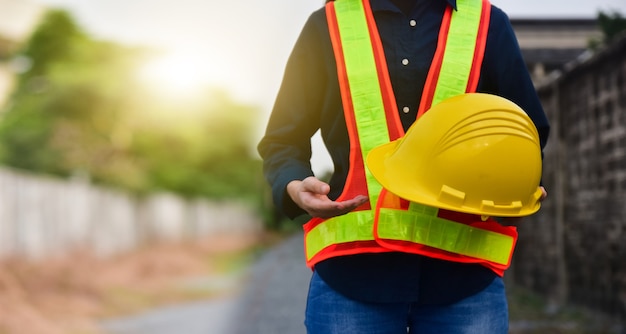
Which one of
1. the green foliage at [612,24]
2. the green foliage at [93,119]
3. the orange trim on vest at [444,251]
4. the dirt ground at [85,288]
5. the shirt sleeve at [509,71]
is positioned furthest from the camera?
the green foliage at [93,119]

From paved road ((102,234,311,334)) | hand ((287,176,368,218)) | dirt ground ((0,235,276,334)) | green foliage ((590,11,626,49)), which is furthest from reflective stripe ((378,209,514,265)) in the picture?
dirt ground ((0,235,276,334))

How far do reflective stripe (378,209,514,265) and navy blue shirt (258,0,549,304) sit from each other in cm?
4

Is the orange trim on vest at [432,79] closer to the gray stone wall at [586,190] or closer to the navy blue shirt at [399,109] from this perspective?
the navy blue shirt at [399,109]

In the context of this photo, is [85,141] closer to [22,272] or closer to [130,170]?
[130,170]

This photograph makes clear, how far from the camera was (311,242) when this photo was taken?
1594 mm

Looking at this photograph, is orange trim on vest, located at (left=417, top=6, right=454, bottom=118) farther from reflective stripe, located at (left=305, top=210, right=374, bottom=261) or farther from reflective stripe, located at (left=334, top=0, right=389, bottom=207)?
reflective stripe, located at (left=305, top=210, right=374, bottom=261)

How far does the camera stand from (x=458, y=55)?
1.53 meters

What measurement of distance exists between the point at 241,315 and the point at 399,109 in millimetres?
7250

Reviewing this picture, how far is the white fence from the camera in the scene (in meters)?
8.74

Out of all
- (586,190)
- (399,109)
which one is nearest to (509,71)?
(399,109)

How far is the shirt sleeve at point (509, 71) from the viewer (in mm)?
1573

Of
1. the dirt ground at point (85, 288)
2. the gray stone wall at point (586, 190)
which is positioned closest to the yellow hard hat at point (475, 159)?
the gray stone wall at point (586, 190)

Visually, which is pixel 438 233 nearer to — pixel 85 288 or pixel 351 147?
pixel 351 147

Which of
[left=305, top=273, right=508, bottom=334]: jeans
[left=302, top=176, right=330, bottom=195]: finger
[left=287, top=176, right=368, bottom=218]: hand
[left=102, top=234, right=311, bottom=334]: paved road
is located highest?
[left=302, top=176, right=330, bottom=195]: finger
